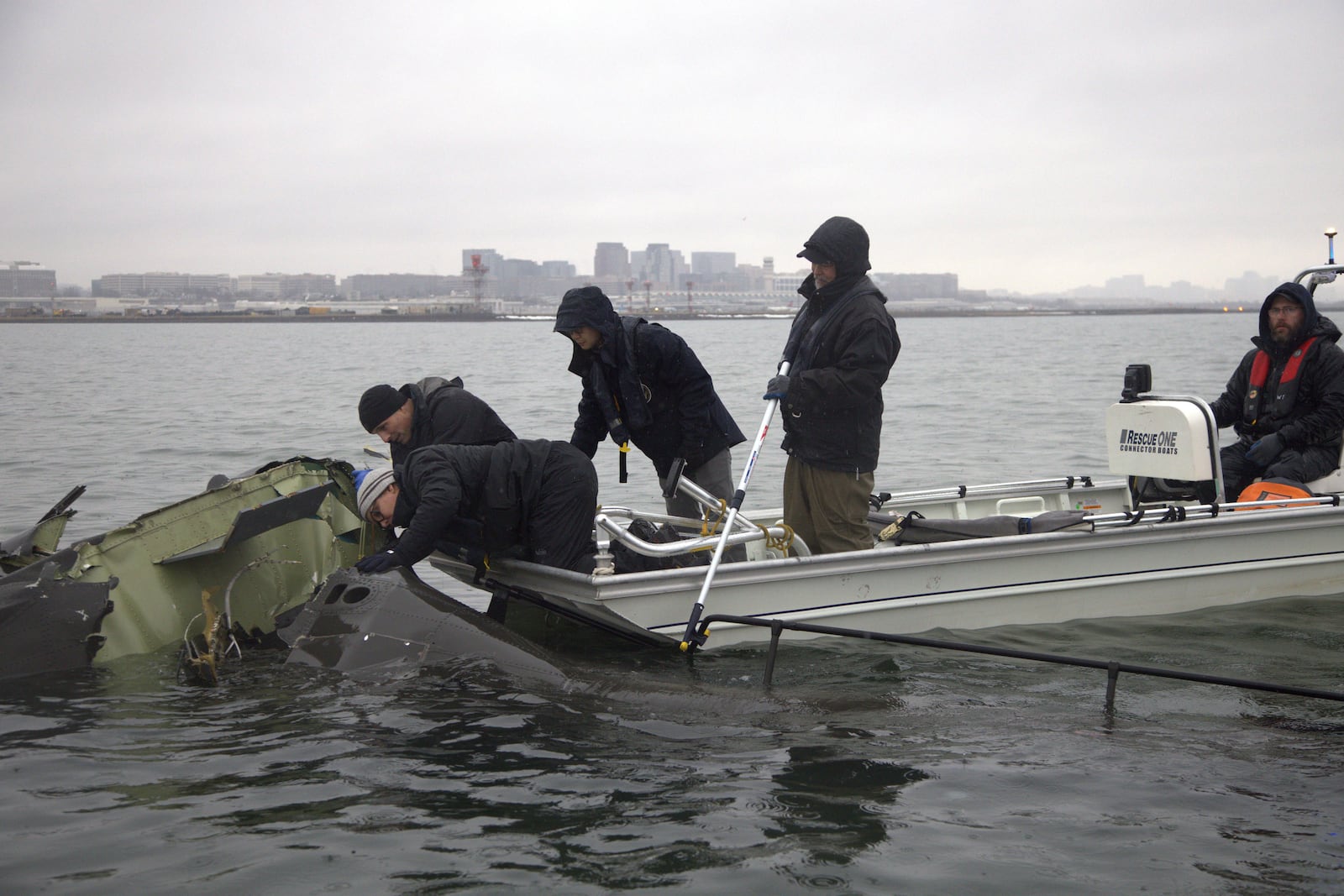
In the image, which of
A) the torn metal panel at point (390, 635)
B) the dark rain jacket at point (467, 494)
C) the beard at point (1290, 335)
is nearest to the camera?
the dark rain jacket at point (467, 494)

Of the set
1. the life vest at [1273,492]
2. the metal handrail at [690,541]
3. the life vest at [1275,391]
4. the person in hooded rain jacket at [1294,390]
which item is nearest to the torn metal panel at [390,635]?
the metal handrail at [690,541]

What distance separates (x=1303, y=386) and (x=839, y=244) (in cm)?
380

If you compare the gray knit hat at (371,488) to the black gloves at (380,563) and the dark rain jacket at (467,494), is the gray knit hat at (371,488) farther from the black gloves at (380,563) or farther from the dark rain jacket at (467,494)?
the black gloves at (380,563)

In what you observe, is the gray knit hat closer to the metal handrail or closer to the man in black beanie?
the man in black beanie

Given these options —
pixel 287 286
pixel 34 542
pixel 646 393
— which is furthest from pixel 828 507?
pixel 287 286

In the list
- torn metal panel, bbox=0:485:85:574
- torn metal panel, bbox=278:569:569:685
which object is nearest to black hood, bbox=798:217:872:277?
torn metal panel, bbox=278:569:569:685

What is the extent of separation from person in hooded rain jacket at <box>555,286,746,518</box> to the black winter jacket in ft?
1.65

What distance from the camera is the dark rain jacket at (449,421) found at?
6.77 metres

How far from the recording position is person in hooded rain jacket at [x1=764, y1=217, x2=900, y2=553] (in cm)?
661

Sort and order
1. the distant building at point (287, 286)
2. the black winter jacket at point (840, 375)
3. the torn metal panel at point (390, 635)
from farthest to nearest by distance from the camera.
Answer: the distant building at point (287, 286) < the black winter jacket at point (840, 375) < the torn metal panel at point (390, 635)

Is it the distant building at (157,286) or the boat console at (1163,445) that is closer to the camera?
the boat console at (1163,445)

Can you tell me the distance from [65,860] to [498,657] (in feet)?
7.85

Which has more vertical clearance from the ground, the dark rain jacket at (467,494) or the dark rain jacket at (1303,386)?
the dark rain jacket at (1303,386)

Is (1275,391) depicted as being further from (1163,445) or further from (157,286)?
(157,286)
